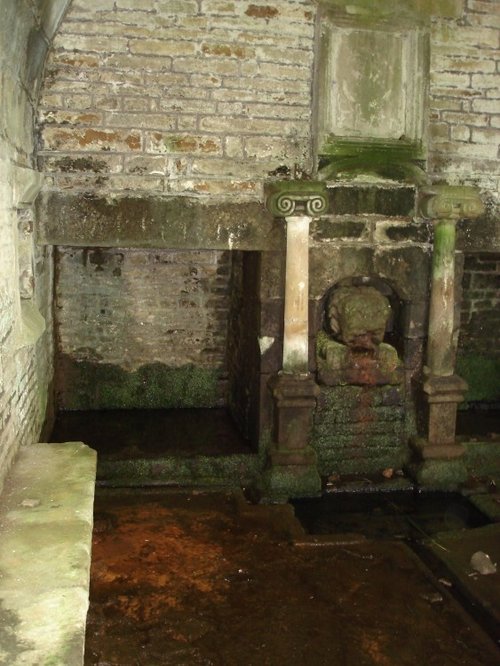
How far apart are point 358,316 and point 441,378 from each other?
940 millimetres

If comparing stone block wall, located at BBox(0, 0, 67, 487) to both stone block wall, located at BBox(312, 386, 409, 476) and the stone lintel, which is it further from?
stone block wall, located at BBox(312, 386, 409, 476)

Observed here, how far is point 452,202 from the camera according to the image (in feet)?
17.3

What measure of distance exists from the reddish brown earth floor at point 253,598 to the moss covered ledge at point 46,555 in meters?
0.87

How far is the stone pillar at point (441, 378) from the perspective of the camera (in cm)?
551

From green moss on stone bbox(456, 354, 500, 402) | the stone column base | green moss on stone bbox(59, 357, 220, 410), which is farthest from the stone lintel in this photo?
green moss on stone bbox(456, 354, 500, 402)

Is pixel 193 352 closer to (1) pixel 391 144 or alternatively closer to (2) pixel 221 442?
(2) pixel 221 442

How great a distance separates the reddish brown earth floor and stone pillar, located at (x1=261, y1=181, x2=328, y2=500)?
597mm

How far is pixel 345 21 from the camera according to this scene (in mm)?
5176

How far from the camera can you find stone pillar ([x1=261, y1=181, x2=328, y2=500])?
517 centimetres

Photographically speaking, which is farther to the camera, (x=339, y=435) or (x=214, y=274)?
(x=214, y=274)

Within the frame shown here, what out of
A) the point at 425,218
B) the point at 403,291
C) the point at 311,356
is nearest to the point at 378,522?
the point at 311,356

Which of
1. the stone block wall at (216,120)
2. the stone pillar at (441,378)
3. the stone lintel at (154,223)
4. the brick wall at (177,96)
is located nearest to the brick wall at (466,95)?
the stone block wall at (216,120)

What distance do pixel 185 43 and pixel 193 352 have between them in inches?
132

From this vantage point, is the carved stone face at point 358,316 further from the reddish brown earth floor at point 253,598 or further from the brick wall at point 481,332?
the brick wall at point 481,332
